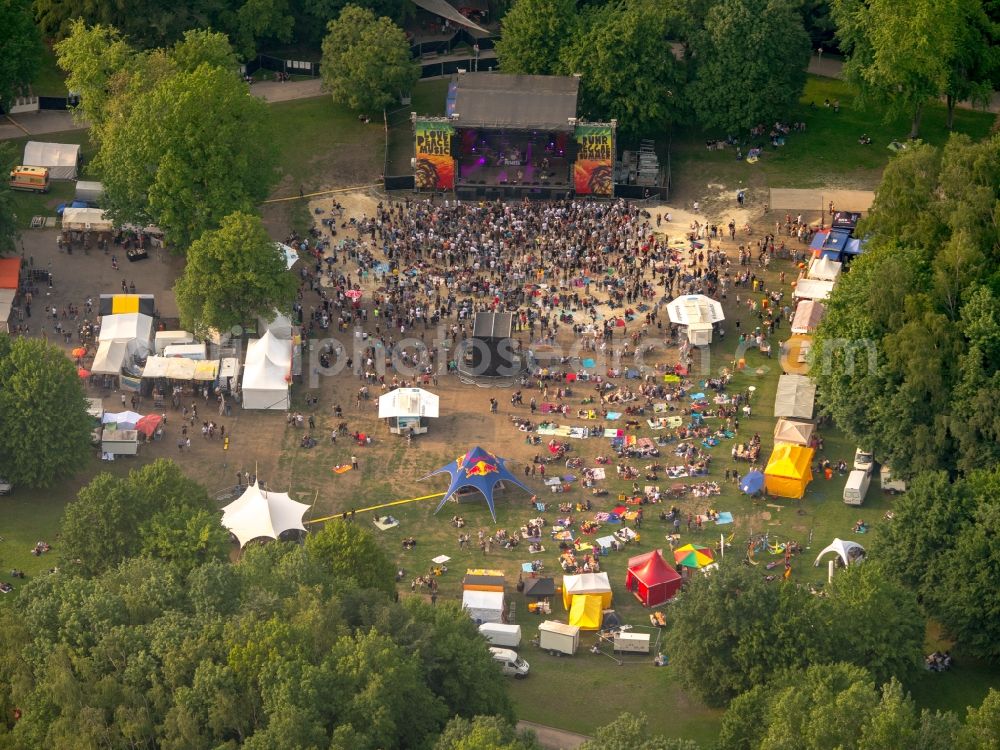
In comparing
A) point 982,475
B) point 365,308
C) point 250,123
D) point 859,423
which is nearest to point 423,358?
point 365,308

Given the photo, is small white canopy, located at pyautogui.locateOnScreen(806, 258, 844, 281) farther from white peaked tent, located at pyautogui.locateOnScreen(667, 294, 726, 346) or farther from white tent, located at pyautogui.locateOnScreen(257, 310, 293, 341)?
white tent, located at pyautogui.locateOnScreen(257, 310, 293, 341)

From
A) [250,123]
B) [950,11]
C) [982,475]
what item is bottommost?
[982,475]

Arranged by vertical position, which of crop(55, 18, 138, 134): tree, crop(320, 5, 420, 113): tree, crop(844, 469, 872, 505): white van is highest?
crop(320, 5, 420, 113): tree

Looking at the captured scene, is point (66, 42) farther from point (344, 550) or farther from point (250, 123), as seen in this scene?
point (344, 550)

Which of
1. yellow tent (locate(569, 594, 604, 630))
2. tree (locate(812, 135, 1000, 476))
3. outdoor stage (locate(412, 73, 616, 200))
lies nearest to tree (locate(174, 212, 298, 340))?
outdoor stage (locate(412, 73, 616, 200))

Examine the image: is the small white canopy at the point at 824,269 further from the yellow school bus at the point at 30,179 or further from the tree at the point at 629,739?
the yellow school bus at the point at 30,179

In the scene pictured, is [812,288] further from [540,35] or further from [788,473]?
[540,35]

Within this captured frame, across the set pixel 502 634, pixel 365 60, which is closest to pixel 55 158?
pixel 365 60
